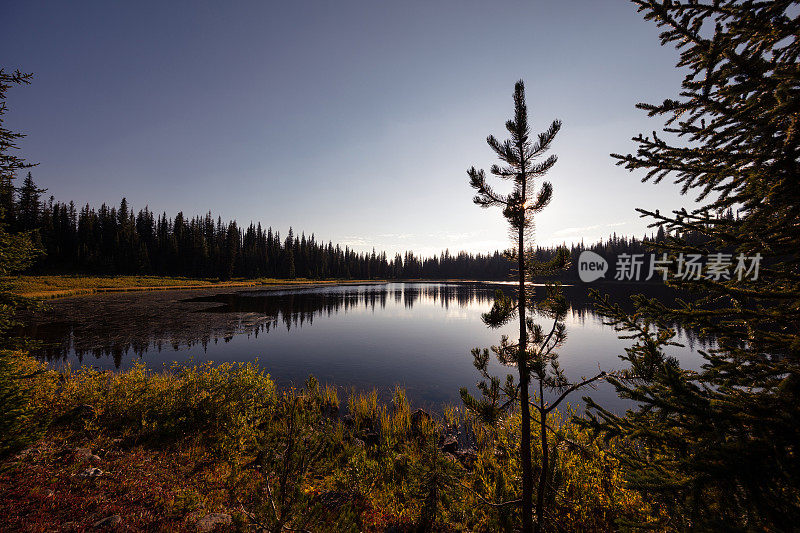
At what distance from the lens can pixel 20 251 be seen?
6457 mm

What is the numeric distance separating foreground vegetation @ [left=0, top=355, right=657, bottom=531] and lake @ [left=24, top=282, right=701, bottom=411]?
18.7 ft

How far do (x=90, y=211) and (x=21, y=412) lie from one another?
4991 inches

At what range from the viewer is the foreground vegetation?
393 cm

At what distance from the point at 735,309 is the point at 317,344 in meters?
23.5

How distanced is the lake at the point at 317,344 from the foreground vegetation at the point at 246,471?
18.7ft

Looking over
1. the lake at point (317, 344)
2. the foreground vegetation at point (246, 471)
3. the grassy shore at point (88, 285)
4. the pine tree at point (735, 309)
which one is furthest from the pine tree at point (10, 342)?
the grassy shore at point (88, 285)

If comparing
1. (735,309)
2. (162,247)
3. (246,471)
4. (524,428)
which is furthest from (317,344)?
(162,247)

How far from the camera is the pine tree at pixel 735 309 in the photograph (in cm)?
191

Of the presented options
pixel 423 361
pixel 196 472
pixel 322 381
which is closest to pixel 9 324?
pixel 196 472

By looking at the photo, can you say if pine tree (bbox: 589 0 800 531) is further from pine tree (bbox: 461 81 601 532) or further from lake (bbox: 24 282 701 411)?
lake (bbox: 24 282 701 411)

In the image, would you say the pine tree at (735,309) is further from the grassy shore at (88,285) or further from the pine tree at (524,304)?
the grassy shore at (88,285)

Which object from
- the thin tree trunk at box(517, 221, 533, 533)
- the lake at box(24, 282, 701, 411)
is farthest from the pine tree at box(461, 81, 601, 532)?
the lake at box(24, 282, 701, 411)

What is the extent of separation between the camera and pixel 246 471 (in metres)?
6.55

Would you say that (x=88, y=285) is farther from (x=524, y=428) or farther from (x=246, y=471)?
(x=524, y=428)
